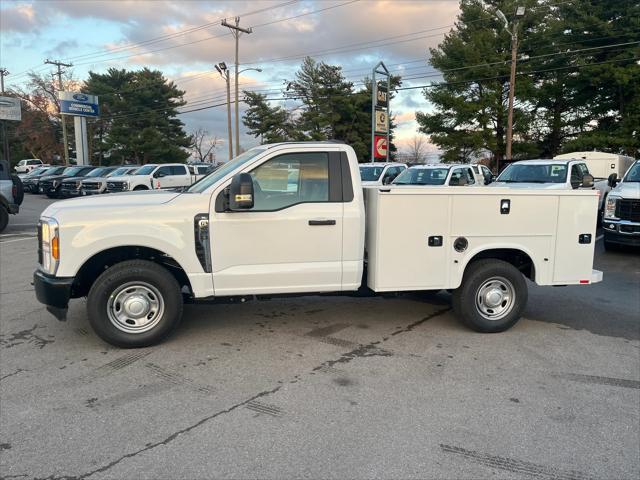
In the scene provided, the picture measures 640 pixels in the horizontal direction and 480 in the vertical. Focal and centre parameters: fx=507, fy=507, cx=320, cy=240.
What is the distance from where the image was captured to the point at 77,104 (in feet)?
140

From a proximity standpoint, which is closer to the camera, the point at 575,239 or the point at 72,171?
the point at 575,239

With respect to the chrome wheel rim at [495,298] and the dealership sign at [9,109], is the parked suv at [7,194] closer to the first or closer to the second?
the chrome wheel rim at [495,298]

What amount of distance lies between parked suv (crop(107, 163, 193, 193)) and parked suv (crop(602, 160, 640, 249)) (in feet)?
A: 59.4

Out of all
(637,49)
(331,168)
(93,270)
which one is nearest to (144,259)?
(93,270)

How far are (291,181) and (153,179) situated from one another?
800 inches

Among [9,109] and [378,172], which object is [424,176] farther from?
[9,109]

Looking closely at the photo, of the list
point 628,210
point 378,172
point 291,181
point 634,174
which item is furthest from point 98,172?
point 291,181

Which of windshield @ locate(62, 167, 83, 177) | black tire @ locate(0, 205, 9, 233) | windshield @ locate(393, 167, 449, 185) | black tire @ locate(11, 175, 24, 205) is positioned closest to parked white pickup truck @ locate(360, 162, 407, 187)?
windshield @ locate(393, 167, 449, 185)

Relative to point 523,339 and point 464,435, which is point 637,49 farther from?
point 464,435

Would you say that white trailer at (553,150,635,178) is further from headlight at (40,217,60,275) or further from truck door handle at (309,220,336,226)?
headlight at (40,217,60,275)

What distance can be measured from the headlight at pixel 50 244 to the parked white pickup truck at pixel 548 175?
11.0 meters

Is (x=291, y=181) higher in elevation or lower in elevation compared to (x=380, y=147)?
lower

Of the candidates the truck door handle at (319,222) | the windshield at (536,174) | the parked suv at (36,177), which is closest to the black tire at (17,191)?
the truck door handle at (319,222)

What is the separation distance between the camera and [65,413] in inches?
147
